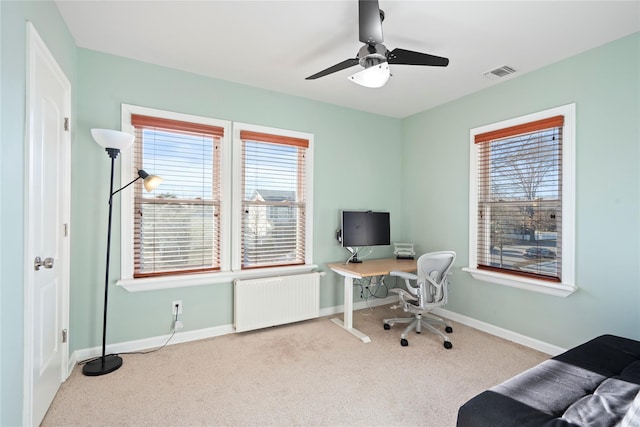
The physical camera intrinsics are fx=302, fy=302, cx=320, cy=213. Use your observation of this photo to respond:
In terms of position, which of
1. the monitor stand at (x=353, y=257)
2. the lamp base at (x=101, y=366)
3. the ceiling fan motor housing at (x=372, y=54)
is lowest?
the lamp base at (x=101, y=366)

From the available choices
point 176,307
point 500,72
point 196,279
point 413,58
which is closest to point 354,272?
point 196,279

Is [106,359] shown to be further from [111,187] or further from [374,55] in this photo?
[374,55]

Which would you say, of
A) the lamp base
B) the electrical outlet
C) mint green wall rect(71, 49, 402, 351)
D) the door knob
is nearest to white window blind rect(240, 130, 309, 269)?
mint green wall rect(71, 49, 402, 351)

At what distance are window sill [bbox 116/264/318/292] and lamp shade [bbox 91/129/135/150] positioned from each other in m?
1.20

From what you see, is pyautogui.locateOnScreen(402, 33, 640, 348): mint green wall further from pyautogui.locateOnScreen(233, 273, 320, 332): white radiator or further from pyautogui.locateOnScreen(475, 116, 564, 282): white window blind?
pyautogui.locateOnScreen(233, 273, 320, 332): white radiator

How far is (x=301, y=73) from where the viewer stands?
3.06 meters

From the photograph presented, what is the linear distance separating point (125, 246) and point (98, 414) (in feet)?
4.34

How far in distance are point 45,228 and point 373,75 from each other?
2345 millimetres

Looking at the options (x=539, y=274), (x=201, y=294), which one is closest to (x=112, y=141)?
(x=201, y=294)

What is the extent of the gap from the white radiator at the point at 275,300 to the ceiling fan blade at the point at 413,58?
7.81ft

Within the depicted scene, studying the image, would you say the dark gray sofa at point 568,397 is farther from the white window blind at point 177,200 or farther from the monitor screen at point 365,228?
the white window blind at point 177,200

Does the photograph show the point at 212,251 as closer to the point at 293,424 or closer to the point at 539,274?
the point at 293,424

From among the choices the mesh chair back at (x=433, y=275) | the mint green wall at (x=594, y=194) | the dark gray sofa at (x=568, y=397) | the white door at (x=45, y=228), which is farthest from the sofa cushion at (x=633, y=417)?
the white door at (x=45, y=228)

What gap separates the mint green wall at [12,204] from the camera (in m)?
1.36
